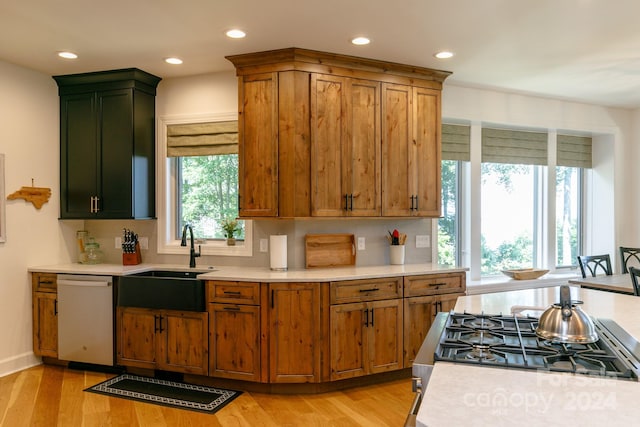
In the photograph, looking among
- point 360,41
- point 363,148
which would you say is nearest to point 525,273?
point 363,148

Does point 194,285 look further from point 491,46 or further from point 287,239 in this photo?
point 491,46

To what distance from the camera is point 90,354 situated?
3850 millimetres

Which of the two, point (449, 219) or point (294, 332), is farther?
point (449, 219)

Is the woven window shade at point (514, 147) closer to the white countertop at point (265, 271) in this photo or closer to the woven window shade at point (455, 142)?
the woven window shade at point (455, 142)

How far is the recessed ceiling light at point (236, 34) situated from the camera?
→ 10.4ft

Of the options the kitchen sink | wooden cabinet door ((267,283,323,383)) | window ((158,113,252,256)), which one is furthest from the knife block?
wooden cabinet door ((267,283,323,383))

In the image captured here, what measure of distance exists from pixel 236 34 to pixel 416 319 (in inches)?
102

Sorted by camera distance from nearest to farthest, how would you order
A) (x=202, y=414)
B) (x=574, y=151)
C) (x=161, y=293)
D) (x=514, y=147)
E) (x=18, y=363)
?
(x=202, y=414), (x=161, y=293), (x=18, y=363), (x=514, y=147), (x=574, y=151)

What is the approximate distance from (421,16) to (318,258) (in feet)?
6.74

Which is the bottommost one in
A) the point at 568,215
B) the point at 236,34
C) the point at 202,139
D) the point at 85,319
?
the point at 85,319

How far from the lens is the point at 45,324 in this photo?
4043mm

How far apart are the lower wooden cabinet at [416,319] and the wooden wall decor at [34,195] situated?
3.36 meters

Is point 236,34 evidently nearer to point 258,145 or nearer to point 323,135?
point 258,145

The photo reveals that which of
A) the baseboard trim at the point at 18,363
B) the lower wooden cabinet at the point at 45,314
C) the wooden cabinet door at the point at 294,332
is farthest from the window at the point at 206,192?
the baseboard trim at the point at 18,363
